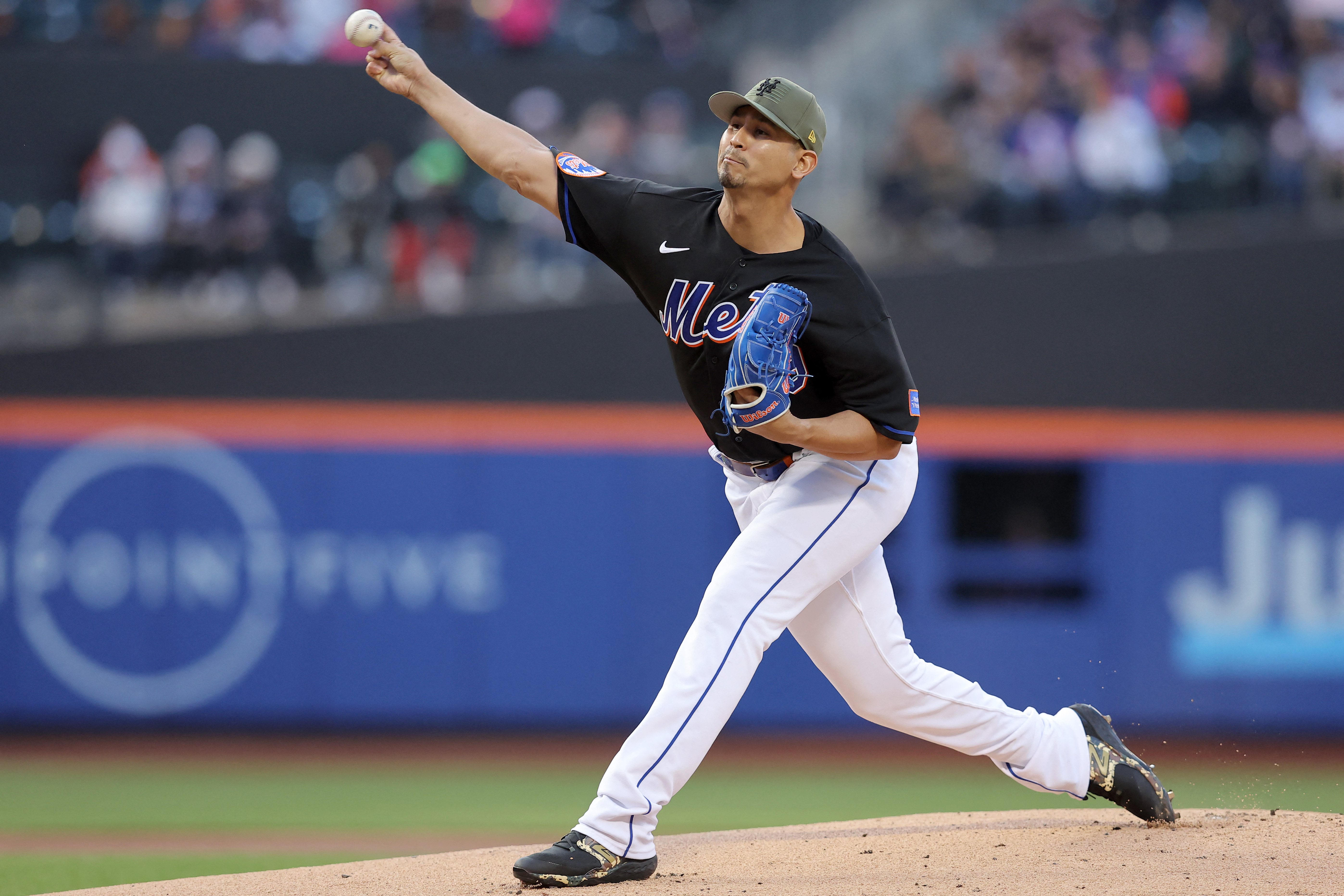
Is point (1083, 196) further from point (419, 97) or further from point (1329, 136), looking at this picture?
point (419, 97)

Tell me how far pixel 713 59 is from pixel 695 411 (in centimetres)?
708

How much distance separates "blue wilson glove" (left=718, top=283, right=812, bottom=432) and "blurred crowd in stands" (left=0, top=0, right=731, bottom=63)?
279 inches

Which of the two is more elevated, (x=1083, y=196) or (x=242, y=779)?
(x=1083, y=196)

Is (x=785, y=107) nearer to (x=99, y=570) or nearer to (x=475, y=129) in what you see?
(x=475, y=129)

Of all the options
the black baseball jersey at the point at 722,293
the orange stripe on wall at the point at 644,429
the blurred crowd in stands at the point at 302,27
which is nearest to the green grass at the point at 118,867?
the black baseball jersey at the point at 722,293

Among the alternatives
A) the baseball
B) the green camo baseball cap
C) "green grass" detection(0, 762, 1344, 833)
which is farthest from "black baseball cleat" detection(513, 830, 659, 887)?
"green grass" detection(0, 762, 1344, 833)

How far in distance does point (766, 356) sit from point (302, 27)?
7.59 metres

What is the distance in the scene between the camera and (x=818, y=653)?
383 cm

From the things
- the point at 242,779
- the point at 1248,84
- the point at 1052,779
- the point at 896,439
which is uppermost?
the point at 1248,84

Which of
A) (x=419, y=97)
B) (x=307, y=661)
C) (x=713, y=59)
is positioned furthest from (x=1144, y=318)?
(x=419, y=97)

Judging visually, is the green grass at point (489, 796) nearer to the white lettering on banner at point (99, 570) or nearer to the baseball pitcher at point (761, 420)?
the white lettering on banner at point (99, 570)

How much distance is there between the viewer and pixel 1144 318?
8.87 metres

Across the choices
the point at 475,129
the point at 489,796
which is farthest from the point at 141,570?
the point at 475,129

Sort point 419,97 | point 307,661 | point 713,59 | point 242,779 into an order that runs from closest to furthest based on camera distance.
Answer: point 419,97 < point 242,779 < point 307,661 < point 713,59
